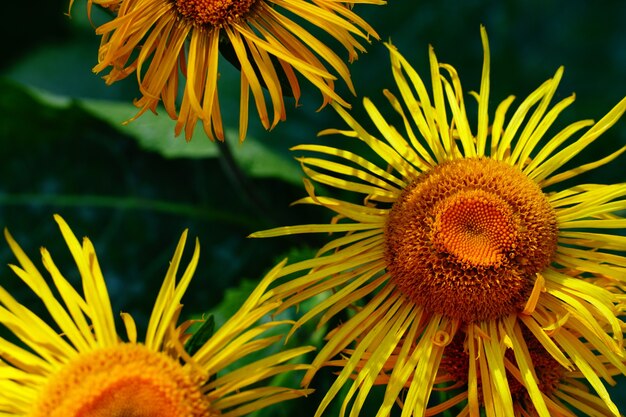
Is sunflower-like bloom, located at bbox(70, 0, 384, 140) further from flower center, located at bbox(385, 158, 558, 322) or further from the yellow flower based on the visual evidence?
the yellow flower

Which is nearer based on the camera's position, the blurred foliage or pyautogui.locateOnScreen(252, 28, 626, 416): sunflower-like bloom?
pyautogui.locateOnScreen(252, 28, 626, 416): sunflower-like bloom

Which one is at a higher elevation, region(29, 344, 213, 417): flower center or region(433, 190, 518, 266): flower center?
region(433, 190, 518, 266): flower center

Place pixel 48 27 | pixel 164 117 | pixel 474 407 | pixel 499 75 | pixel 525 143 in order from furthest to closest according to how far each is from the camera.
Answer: pixel 48 27
pixel 499 75
pixel 164 117
pixel 525 143
pixel 474 407

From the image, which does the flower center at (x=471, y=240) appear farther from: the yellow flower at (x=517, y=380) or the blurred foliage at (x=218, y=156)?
the blurred foliage at (x=218, y=156)

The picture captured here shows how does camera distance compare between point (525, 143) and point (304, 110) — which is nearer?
point (525, 143)

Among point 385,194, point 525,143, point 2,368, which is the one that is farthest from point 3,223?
point 525,143

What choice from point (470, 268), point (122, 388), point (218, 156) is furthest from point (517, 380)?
point (218, 156)

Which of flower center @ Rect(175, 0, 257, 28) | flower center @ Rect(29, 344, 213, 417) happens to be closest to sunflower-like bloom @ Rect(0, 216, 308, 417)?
flower center @ Rect(29, 344, 213, 417)

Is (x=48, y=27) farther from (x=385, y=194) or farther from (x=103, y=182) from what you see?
(x=385, y=194)
